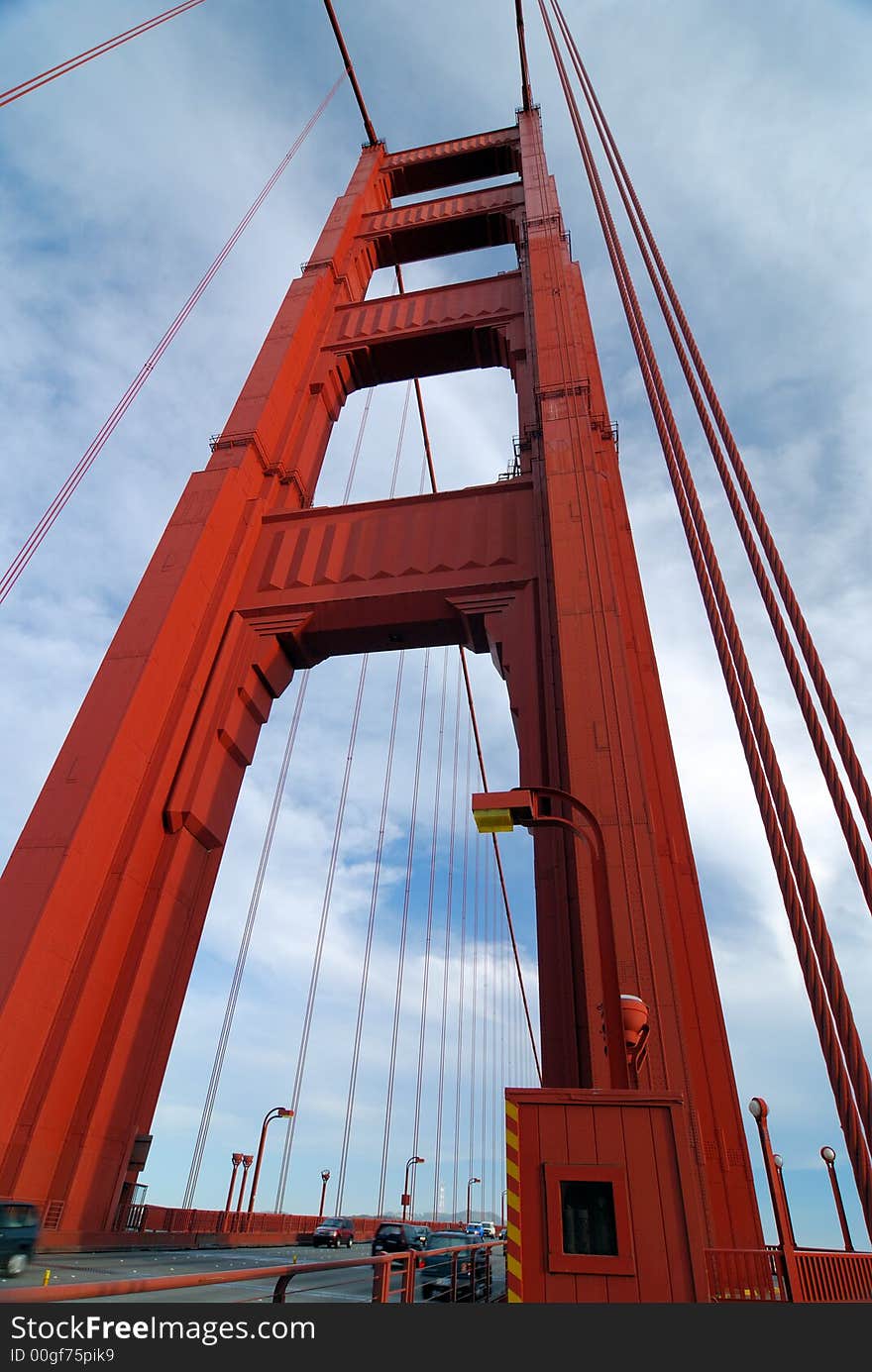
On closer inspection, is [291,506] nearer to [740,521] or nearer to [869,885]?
[740,521]

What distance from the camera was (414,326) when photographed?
17656 mm

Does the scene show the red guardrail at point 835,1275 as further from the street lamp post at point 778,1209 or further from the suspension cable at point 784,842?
the suspension cable at point 784,842

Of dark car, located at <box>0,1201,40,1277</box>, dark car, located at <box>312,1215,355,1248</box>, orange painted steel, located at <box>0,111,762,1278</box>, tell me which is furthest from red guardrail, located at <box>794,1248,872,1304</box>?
dark car, located at <box>312,1215,355,1248</box>

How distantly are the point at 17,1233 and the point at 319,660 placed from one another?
9.03 meters

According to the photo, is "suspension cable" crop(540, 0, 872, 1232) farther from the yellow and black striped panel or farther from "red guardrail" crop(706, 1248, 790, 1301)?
"red guardrail" crop(706, 1248, 790, 1301)

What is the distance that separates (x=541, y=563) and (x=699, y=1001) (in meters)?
6.93

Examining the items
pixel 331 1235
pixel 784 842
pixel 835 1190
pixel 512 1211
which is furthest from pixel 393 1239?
pixel 784 842

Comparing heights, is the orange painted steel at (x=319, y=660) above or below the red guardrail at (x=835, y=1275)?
above

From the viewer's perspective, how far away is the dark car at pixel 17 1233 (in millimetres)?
7555

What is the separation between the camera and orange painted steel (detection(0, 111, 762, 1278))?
795 centimetres

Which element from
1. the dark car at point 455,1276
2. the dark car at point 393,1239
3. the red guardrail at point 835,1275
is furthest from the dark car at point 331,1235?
the red guardrail at point 835,1275

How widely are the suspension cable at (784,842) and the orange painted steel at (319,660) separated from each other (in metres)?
1.37

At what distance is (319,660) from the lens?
1395 centimetres

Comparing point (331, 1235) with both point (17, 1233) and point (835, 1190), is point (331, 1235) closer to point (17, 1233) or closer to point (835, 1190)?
point (835, 1190)
